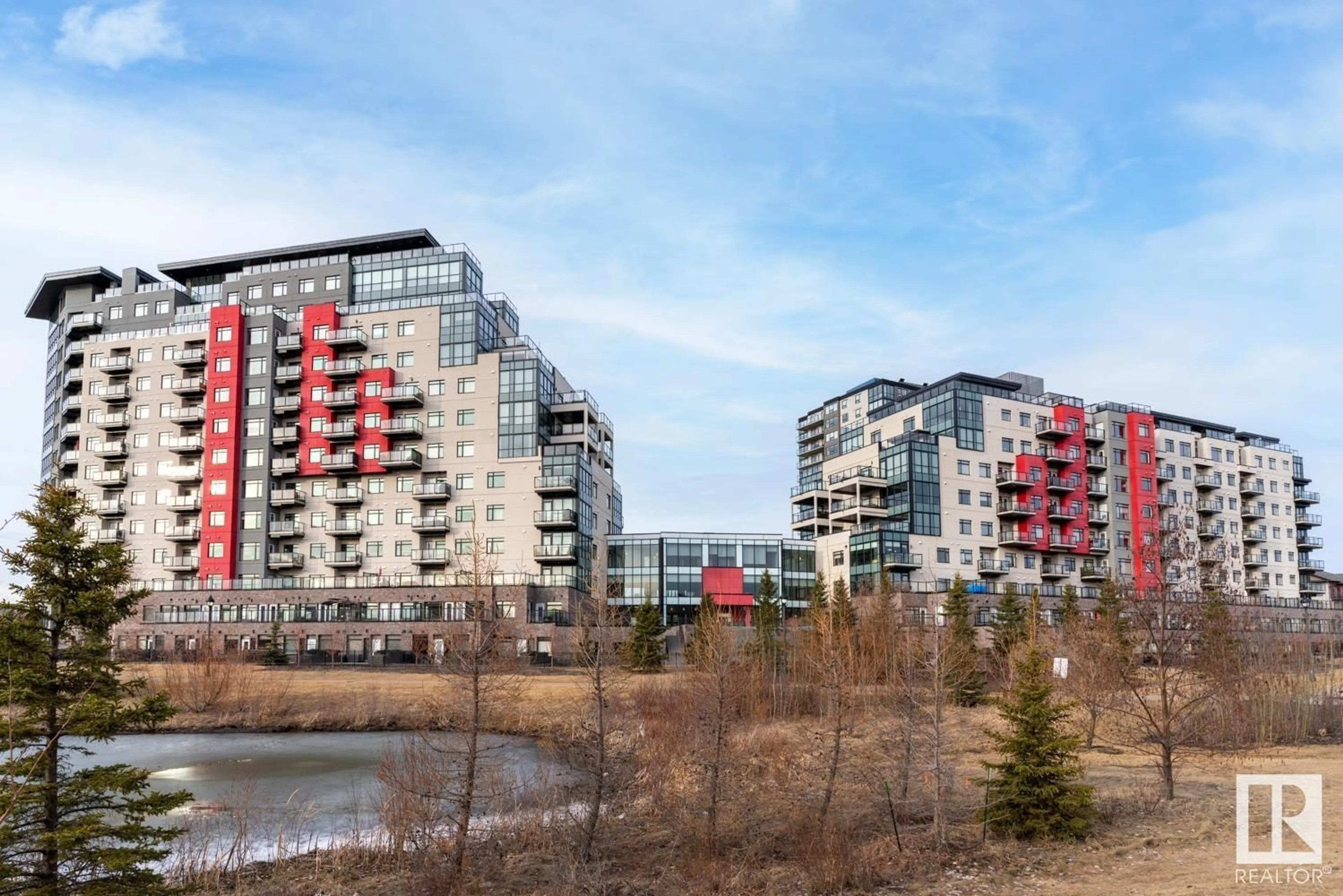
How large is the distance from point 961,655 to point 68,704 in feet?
80.7

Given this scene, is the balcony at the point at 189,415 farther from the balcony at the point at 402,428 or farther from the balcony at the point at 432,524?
the balcony at the point at 432,524

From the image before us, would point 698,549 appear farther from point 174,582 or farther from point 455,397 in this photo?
point 174,582

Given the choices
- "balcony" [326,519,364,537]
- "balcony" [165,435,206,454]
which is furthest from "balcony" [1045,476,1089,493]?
"balcony" [165,435,206,454]

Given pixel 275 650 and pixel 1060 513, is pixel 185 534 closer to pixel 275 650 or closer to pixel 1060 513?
pixel 275 650

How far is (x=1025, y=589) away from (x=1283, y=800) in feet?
264

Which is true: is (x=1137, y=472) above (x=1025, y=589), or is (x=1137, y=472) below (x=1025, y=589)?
above

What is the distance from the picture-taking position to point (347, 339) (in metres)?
94.5

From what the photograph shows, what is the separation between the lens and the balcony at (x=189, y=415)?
96.8 m

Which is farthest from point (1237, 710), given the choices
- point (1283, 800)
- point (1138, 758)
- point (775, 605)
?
point (775, 605)

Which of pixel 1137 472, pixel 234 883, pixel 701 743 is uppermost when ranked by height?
pixel 1137 472

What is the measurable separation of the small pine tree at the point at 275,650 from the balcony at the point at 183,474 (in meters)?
18.5

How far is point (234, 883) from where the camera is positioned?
20.8 metres

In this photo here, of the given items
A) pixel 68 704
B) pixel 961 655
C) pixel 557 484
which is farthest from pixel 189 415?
pixel 68 704

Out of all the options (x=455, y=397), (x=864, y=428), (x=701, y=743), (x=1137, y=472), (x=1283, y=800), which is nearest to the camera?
(x=1283, y=800)
